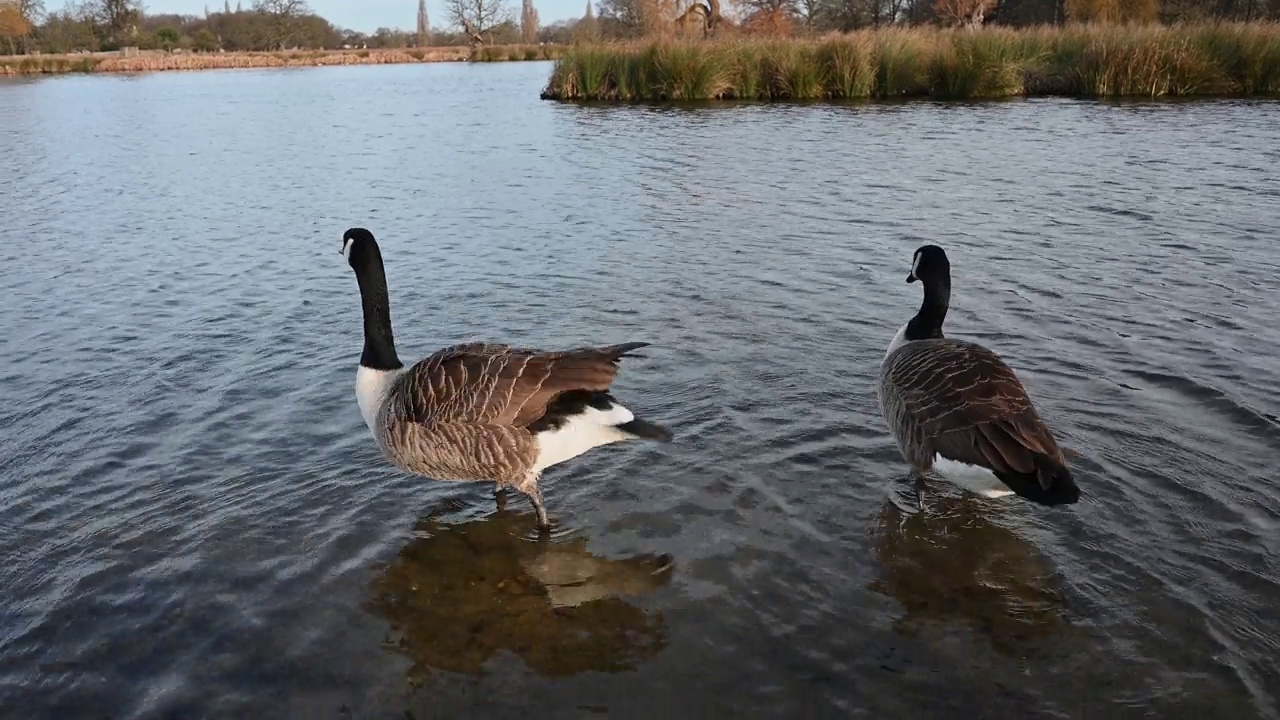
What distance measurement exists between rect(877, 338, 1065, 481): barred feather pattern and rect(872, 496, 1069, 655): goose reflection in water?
0.33 metres

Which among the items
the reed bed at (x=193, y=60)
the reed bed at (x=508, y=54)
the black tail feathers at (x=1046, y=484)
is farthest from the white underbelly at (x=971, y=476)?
the reed bed at (x=193, y=60)

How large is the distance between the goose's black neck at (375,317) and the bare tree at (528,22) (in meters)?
88.9

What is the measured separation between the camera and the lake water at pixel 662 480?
322cm

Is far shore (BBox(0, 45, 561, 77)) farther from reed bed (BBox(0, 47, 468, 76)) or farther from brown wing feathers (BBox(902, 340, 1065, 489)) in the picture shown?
brown wing feathers (BBox(902, 340, 1065, 489))

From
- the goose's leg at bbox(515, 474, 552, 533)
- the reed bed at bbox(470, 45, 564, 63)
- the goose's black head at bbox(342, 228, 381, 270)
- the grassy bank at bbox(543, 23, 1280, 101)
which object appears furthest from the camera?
the reed bed at bbox(470, 45, 564, 63)

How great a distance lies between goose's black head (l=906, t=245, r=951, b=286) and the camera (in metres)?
5.00

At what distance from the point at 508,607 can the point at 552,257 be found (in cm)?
598

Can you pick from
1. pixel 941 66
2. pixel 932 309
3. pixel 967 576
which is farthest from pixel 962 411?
pixel 941 66

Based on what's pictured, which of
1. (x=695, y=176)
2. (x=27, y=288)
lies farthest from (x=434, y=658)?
(x=695, y=176)

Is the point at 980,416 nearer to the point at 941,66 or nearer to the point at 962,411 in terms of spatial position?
the point at 962,411

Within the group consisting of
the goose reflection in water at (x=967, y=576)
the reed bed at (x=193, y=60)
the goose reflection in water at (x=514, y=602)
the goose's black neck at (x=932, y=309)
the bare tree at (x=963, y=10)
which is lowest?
the goose reflection in water at (x=514, y=602)

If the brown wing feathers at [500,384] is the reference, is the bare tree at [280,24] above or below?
above

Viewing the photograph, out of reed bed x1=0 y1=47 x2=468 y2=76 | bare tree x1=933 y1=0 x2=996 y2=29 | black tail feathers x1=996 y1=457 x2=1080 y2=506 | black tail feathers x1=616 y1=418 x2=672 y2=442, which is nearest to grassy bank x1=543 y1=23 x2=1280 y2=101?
bare tree x1=933 y1=0 x2=996 y2=29

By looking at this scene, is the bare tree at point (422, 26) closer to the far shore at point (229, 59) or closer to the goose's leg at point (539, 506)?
the far shore at point (229, 59)
